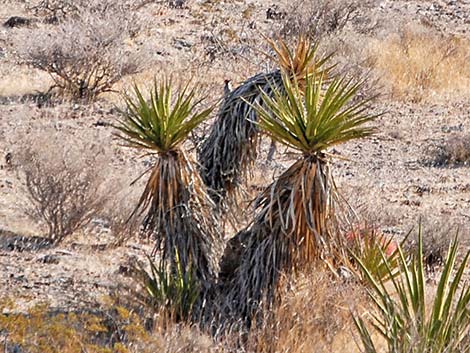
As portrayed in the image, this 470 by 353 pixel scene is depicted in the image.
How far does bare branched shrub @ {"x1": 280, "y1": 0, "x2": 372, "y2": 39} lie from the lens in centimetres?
2102

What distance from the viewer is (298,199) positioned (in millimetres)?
6398

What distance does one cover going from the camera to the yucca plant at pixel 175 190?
650cm

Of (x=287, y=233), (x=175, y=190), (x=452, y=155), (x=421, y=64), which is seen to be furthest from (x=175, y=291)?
(x=421, y=64)

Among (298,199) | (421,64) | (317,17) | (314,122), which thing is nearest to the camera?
(314,122)

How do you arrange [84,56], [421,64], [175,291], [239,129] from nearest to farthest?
1. [175,291]
2. [239,129]
3. [84,56]
4. [421,64]

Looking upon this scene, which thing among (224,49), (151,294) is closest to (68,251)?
(151,294)

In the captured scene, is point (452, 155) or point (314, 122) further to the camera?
point (452, 155)

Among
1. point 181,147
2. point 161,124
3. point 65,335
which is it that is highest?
point 161,124

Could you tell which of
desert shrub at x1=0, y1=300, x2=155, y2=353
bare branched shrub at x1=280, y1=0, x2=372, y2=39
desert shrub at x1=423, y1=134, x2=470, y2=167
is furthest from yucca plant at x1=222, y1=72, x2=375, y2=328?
bare branched shrub at x1=280, y1=0, x2=372, y2=39

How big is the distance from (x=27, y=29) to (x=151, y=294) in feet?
45.2

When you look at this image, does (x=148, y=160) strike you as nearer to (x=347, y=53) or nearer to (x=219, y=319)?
(x=219, y=319)

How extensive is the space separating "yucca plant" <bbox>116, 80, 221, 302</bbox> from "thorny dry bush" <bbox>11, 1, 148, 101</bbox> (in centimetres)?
895

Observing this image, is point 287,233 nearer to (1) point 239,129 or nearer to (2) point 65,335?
(1) point 239,129

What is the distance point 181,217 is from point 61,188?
2.86 m
